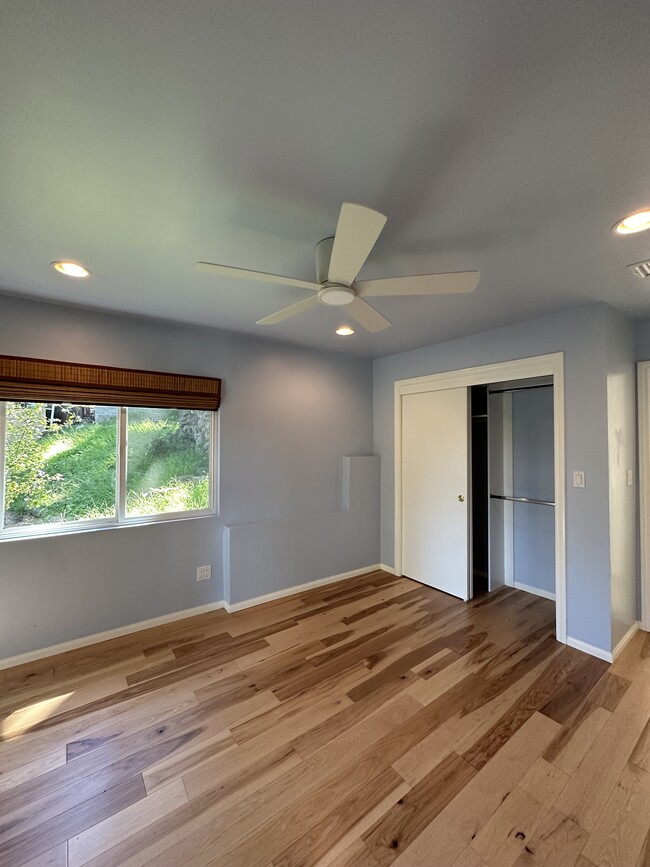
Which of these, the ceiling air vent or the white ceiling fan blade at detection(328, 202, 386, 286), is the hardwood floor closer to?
the white ceiling fan blade at detection(328, 202, 386, 286)

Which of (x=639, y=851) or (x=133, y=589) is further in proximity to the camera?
(x=133, y=589)

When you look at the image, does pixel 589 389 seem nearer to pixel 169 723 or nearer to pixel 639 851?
pixel 639 851

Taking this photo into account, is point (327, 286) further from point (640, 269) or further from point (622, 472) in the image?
point (622, 472)

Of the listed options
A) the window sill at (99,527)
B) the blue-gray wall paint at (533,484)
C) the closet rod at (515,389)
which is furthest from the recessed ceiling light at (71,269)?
the blue-gray wall paint at (533,484)

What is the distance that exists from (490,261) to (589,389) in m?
1.27

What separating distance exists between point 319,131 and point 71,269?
1.68 m

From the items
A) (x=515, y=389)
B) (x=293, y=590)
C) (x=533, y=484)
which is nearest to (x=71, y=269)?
(x=293, y=590)

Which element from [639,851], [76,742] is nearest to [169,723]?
[76,742]

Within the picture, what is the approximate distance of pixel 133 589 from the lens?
2.77 m

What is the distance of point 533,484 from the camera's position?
11.5ft

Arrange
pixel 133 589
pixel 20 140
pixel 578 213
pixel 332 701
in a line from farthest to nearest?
pixel 133 589 < pixel 332 701 < pixel 578 213 < pixel 20 140

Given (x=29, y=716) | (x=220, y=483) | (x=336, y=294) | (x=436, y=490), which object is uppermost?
(x=336, y=294)

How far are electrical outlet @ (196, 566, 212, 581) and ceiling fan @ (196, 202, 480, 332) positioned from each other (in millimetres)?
2343

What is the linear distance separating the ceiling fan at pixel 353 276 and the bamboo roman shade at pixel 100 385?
1.49 meters
